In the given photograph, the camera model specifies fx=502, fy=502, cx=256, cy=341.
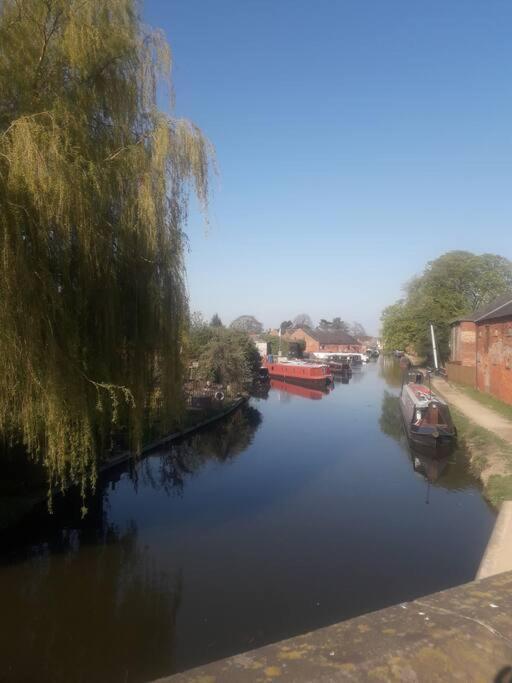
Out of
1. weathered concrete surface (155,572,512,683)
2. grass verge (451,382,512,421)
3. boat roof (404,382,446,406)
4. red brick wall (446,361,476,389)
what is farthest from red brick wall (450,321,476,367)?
weathered concrete surface (155,572,512,683)

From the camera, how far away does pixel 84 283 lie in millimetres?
6281

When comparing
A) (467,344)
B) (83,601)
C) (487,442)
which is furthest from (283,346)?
(83,601)

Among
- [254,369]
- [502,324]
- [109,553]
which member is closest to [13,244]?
[109,553]

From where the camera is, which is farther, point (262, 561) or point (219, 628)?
point (262, 561)

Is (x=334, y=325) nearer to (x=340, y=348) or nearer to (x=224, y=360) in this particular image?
(x=340, y=348)

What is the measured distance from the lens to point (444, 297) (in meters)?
48.4

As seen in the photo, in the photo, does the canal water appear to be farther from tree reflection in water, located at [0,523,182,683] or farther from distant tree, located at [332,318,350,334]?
distant tree, located at [332,318,350,334]

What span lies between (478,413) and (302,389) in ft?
61.0

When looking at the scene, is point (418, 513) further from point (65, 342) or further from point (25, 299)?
point (25, 299)

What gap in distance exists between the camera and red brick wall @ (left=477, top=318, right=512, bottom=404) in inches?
868

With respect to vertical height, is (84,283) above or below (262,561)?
above

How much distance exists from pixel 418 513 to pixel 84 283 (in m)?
9.05

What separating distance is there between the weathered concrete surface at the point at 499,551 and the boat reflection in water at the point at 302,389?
2305cm

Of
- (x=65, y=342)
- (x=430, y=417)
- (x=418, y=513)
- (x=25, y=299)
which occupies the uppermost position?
(x=25, y=299)
